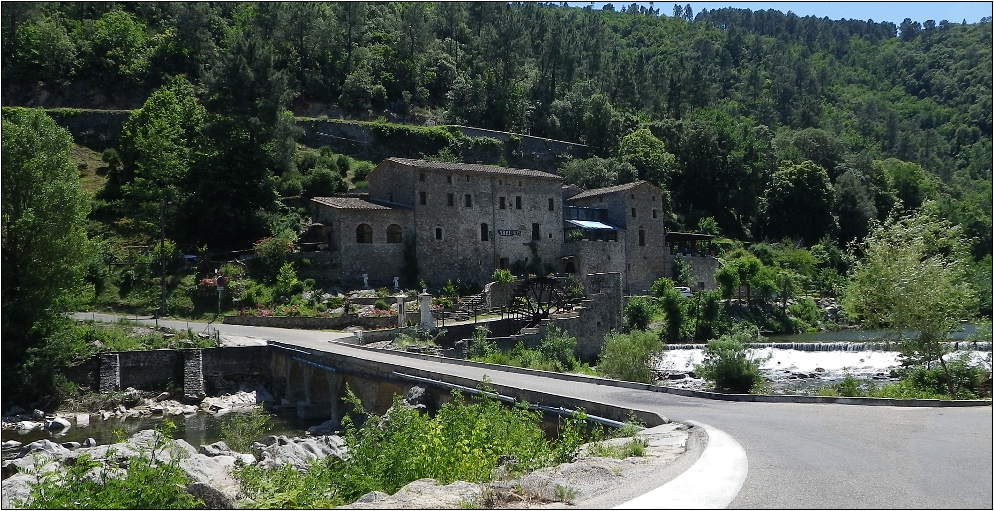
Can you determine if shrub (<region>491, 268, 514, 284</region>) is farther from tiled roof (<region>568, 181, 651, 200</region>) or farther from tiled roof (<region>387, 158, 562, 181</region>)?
tiled roof (<region>568, 181, 651, 200</region>)

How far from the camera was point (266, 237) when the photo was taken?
42750 mm

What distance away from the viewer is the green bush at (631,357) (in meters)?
24.7

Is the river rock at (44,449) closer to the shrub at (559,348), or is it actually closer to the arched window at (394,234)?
the shrub at (559,348)

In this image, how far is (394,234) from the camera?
44000 millimetres

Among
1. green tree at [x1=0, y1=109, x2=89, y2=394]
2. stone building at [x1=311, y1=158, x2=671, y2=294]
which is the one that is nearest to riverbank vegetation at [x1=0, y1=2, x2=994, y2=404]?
green tree at [x1=0, y1=109, x2=89, y2=394]

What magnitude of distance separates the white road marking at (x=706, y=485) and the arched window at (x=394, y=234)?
34503 mm

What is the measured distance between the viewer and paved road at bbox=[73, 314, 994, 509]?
8.12 meters

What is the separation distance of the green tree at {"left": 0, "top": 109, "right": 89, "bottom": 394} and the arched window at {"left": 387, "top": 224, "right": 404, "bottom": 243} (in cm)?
1833

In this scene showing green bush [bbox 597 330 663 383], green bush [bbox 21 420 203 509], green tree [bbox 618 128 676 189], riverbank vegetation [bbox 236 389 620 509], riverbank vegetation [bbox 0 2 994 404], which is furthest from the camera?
green tree [bbox 618 128 676 189]

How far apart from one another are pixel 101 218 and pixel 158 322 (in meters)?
14.3

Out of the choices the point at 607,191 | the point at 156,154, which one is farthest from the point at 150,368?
the point at 607,191

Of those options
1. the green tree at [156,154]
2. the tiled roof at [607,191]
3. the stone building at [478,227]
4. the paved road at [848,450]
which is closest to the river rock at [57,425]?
the paved road at [848,450]

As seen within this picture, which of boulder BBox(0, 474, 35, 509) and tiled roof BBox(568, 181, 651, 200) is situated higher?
tiled roof BBox(568, 181, 651, 200)

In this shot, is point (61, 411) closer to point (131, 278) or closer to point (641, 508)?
point (131, 278)
